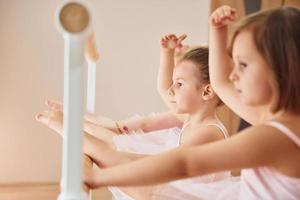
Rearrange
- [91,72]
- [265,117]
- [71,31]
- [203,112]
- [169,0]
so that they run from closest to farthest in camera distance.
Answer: [71,31]
[265,117]
[203,112]
[91,72]
[169,0]

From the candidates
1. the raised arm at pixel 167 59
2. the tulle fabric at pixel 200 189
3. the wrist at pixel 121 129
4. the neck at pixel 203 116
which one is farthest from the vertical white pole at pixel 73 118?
the wrist at pixel 121 129

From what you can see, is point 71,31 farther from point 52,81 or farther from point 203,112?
point 52,81

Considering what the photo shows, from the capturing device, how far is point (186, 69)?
0.87 meters

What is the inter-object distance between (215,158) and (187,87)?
0.27 meters

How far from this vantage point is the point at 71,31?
22.4 inches

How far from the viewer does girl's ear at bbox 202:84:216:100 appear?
2.76 feet

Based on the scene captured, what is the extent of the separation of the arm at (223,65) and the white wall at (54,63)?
0.43 metres

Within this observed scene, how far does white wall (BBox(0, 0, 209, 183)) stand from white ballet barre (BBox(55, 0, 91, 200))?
24.0 inches

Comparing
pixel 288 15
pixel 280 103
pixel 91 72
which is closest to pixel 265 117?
pixel 280 103

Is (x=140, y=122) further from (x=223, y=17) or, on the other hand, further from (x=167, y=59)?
(x=223, y=17)

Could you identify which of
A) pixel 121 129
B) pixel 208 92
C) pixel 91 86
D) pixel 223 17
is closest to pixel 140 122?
pixel 121 129

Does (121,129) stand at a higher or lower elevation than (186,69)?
lower

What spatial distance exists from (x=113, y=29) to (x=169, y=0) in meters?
0.17

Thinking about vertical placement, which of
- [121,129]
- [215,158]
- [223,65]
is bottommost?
[121,129]
